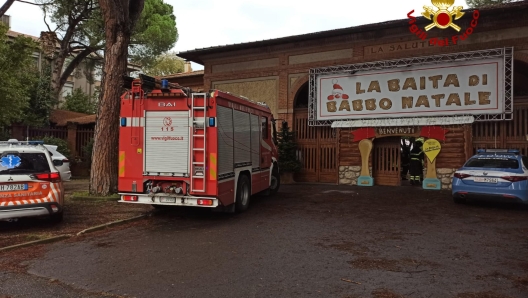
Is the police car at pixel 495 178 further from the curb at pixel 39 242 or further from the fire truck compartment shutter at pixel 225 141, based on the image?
the curb at pixel 39 242

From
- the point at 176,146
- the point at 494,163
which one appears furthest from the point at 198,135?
the point at 494,163

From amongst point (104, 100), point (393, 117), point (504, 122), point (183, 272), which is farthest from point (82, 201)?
point (504, 122)

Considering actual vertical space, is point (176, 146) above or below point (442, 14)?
below

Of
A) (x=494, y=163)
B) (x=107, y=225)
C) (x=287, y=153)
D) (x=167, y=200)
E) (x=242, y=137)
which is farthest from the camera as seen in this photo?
(x=287, y=153)

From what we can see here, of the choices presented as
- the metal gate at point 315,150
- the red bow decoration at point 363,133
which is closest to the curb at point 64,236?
the metal gate at point 315,150

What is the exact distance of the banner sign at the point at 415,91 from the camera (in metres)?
13.8

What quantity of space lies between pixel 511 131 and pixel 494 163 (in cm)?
485

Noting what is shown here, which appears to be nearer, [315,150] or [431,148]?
[431,148]

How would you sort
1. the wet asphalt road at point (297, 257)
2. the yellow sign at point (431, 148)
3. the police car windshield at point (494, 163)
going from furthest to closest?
the yellow sign at point (431, 148) → the police car windshield at point (494, 163) → the wet asphalt road at point (297, 257)

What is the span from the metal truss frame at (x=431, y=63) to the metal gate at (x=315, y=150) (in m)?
0.48

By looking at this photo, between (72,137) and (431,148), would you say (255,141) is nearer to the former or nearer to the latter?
(431,148)

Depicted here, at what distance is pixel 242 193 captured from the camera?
9336 millimetres

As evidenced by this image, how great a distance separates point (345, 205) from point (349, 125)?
609cm

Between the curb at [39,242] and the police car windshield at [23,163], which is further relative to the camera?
the police car windshield at [23,163]
